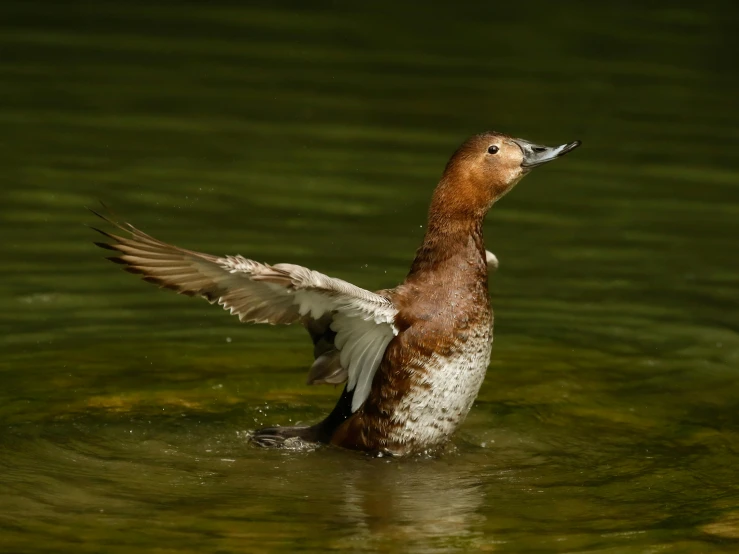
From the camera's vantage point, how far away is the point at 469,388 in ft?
24.2

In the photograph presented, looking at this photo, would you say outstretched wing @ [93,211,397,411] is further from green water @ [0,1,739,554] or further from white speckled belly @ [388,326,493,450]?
green water @ [0,1,739,554]

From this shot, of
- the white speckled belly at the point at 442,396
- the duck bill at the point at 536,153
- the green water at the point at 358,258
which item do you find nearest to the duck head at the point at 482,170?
the duck bill at the point at 536,153

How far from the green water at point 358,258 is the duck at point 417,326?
0.61 ft

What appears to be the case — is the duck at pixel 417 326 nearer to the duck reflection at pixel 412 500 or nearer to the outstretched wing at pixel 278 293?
the outstretched wing at pixel 278 293

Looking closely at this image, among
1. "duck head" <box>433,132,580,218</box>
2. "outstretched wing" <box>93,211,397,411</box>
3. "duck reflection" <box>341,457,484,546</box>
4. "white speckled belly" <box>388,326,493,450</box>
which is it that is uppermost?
"duck head" <box>433,132,580,218</box>

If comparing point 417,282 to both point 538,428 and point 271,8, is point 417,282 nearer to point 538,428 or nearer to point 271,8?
point 538,428

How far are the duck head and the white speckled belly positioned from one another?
61 centimetres

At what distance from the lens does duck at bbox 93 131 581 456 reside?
711cm

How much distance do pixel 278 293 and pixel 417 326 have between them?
721 mm

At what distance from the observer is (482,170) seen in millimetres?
7566

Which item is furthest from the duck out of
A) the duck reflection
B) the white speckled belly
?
the duck reflection

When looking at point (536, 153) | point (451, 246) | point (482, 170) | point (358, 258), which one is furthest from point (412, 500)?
point (358, 258)

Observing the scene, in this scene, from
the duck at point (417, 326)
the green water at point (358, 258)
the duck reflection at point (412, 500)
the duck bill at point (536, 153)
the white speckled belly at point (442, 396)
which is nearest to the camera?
the duck reflection at point (412, 500)

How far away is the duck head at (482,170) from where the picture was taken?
7.54 meters
